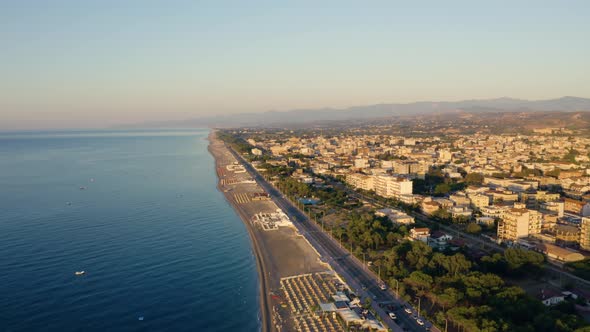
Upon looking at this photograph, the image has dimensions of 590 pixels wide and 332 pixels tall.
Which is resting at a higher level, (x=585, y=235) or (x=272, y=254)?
(x=585, y=235)

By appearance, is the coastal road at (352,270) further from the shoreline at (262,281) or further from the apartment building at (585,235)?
the apartment building at (585,235)

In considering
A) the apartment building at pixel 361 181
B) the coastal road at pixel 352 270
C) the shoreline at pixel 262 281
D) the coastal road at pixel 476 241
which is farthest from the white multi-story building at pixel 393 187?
the shoreline at pixel 262 281

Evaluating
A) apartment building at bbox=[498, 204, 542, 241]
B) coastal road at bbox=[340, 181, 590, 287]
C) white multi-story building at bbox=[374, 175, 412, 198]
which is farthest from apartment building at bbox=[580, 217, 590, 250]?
white multi-story building at bbox=[374, 175, 412, 198]

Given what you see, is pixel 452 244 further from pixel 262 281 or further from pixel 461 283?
pixel 262 281

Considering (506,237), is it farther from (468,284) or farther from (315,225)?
(315,225)

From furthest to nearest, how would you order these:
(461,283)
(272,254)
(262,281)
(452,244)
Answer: (452,244) → (272,254) → (262,281) → (461,283)

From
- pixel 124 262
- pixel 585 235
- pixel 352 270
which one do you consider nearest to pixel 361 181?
pixel 585 235
